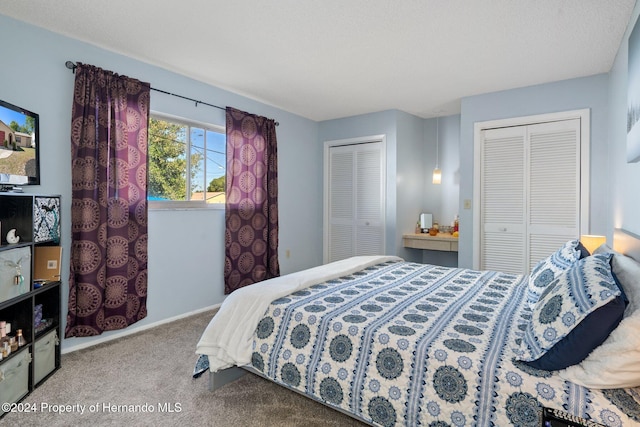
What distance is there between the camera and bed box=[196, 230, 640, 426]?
1183mm

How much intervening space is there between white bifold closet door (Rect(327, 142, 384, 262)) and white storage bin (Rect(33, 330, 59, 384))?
3.50 metres

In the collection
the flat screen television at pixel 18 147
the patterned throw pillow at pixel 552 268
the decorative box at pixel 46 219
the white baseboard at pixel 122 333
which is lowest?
the white baseboard at pixel 122 333

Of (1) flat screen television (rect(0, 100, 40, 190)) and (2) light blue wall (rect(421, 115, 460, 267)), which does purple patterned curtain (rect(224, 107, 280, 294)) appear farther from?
(2) light blue wall (rect(421, 115, 460, 267))

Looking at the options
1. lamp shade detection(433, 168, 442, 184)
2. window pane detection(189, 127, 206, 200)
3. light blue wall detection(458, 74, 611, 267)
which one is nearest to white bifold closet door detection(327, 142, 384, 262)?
lamp shade detection(433, 168, 442, 184)

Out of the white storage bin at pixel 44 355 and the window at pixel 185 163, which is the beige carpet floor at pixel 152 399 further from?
the window at pixel 185 163

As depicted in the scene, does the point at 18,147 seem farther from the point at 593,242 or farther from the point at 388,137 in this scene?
the point at 593,242

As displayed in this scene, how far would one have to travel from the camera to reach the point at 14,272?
1.94m

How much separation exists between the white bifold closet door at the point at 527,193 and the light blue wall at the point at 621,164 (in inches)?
13.1

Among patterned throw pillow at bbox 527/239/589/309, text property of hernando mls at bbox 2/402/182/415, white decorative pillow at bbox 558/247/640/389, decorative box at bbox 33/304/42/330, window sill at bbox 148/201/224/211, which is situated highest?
window sill at bbox 148/201/224/211

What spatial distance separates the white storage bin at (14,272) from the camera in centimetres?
187

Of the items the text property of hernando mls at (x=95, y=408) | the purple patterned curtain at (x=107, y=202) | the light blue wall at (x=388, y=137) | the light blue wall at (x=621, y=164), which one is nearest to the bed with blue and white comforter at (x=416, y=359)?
the text property of hernando mls at (x=95, y=408)

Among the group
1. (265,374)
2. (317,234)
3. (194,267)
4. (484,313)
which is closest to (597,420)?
(484,313)

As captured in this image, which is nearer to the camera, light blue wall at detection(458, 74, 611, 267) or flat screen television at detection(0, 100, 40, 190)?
flat screen television at detection(0, 100, 40, 190)

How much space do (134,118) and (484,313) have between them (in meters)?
3.07
